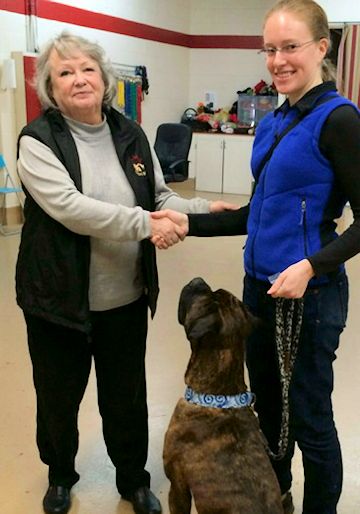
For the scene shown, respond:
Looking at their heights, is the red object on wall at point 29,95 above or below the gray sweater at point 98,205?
above

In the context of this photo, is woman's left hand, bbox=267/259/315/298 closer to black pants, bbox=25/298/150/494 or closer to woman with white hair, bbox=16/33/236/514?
woman with white hair, bbox=16/33/236/514

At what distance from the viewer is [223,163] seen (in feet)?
28.9

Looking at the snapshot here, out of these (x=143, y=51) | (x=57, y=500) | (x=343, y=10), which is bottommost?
(x=57, y=500)

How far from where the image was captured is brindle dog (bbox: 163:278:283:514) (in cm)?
145

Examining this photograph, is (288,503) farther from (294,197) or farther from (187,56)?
(187,56)

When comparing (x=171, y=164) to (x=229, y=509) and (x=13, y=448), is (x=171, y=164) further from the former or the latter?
(x=229, y=509)

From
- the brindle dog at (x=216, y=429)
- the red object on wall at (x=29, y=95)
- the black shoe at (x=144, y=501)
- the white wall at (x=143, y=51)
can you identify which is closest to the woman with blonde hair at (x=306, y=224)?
the brindle dog at (x=216, y=429)

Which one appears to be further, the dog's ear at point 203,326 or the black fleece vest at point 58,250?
the black fleece vest at point 58,250

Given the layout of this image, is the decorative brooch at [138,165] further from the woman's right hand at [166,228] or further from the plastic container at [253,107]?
the plastic container at [253,107]

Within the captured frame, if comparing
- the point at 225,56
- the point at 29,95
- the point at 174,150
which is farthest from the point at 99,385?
the point at 225,56

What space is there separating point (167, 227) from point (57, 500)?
108 centimetres

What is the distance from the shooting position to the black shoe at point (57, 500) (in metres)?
2.01

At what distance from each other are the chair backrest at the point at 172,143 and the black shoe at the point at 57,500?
17.3 feet

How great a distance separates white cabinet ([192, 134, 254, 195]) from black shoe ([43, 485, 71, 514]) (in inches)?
276
